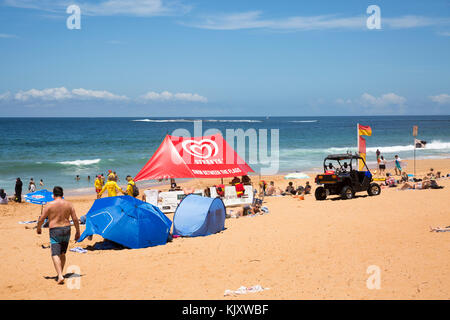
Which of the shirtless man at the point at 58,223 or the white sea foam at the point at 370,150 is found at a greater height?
the white sea foam at the point at 370,150

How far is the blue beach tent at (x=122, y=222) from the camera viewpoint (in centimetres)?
980

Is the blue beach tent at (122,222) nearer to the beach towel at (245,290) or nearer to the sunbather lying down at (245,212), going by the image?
the beach towel at (245,290)

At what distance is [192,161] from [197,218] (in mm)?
4645

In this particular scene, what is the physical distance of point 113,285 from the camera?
720 cm

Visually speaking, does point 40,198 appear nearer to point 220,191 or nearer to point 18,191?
point 220,191

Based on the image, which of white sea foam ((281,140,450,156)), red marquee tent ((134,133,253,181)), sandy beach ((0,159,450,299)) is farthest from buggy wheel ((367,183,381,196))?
white sea foam ((281,140,450,156))

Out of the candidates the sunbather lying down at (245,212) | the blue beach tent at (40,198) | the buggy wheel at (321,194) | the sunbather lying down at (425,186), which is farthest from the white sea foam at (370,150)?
the blue beach tent at (40,198)

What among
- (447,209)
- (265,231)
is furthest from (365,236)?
(447,209)

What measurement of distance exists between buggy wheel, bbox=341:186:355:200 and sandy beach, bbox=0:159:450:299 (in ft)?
8.75

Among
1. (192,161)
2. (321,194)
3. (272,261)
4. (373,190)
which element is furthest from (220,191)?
(272,261)

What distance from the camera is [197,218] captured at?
11164 millimetres

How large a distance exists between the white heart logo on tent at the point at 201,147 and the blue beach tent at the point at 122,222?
5.87 meters
